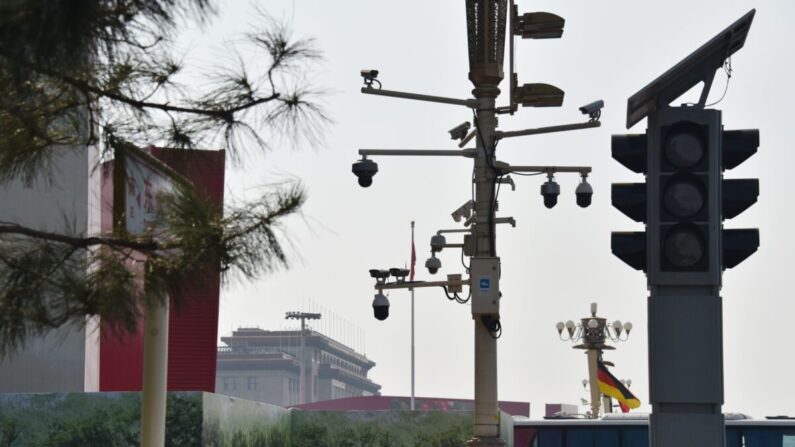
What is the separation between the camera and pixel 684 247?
34.6 ft

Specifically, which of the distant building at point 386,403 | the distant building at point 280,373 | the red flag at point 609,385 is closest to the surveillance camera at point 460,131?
the red flag at point 609,385

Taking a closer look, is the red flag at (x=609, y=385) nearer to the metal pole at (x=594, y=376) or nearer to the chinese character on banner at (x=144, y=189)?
the metal pole at (x=594, y=376)

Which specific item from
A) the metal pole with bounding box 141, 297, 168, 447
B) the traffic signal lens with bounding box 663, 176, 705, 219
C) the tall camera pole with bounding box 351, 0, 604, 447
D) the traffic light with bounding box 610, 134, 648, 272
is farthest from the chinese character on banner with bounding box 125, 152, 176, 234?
the tall camera pole with bounding box 351, 0, 604, 447

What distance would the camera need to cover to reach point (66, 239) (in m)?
7.90

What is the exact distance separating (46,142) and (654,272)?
4.40 m

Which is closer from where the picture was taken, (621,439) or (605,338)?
(621,439)

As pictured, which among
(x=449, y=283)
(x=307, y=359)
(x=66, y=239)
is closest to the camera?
(x=66, y=239)

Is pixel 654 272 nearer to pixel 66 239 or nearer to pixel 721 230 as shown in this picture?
pixel 721 230

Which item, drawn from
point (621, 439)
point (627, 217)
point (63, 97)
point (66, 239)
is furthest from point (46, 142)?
point (621, 439)

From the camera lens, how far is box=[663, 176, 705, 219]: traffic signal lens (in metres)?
10.5

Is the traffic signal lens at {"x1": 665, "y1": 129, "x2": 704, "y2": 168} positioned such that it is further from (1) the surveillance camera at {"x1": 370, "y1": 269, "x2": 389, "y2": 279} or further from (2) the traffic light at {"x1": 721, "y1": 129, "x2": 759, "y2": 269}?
(1) the surveillance camera at {"x1": 370, "y1": 269, "x2": 389, "y2": 279}

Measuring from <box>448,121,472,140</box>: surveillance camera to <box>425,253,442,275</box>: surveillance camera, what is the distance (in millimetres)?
3570

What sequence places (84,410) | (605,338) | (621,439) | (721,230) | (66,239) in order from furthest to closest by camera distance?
(605,338)
(621,439)
(84,410)
(721,230)
(66,239)

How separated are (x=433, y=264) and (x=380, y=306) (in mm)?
1370
